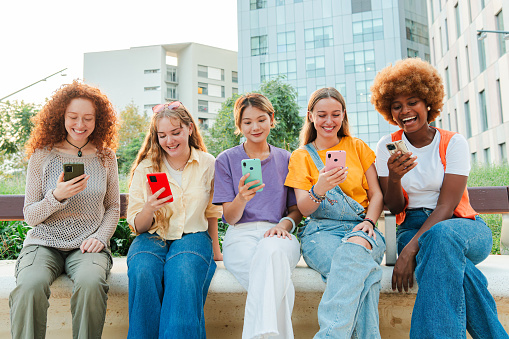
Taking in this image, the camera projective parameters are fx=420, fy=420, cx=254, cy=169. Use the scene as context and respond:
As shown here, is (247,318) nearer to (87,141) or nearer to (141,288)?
(141,288)

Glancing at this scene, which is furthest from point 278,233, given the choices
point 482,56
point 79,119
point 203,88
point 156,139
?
point 203,88

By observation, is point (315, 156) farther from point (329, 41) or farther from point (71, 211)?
point (329, 41)

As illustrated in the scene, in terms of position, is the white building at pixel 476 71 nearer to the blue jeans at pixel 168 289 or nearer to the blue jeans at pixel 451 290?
the blue jeans at pixel 451 290

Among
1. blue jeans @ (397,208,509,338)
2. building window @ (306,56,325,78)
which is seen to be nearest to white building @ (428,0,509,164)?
building window @ (306,56,325,78)

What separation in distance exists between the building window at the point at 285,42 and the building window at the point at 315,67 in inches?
84.7

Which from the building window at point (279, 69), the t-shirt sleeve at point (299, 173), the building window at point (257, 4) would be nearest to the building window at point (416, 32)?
the building window at point (279, 69)

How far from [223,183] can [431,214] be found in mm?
1405

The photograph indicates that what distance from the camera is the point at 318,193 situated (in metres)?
2.68

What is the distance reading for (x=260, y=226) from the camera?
9.46ft

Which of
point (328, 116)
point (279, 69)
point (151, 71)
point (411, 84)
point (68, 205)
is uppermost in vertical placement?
point (151, 71)

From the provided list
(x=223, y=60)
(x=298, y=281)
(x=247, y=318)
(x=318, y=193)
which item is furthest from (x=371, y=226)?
(x=223, y=60)

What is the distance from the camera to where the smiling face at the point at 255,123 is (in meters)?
3.06

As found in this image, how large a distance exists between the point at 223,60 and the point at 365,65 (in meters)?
27.3

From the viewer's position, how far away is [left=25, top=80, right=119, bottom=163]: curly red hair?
302 cm
